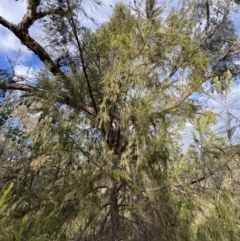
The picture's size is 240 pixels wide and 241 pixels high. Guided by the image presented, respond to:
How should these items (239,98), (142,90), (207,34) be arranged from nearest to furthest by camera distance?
1. (239,98)
2. (142,90)
3. (207,34)

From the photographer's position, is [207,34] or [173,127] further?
[207,34]

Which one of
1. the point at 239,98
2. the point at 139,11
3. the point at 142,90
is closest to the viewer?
the point at 239,98

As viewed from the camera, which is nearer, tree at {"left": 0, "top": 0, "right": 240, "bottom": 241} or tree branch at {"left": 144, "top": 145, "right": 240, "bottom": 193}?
tree branch at {"left": 144, "top": 145, "right": 240, "bottom": 193}

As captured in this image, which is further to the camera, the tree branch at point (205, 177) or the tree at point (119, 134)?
the tree at point (119, 134)

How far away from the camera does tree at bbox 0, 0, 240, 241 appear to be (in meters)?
2.21

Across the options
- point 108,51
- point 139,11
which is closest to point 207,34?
point 139,11

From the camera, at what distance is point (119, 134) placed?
249 cm

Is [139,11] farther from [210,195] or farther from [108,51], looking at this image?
[210,195]

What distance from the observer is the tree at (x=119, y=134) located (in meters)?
2.21

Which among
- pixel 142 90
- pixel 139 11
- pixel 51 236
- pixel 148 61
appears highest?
pixel 139 11

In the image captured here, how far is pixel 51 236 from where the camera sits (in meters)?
2.06

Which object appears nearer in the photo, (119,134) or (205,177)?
(205,177)

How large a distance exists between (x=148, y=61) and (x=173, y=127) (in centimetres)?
62

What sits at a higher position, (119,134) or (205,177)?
(119,134)
